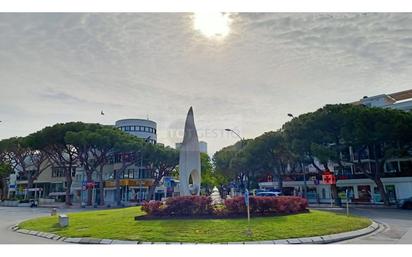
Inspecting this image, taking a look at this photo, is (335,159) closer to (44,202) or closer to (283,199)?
(283,199)

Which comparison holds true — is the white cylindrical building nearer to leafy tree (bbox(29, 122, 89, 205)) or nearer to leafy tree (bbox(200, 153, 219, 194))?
leafy tree (bbox(200, 153, 219, 194))

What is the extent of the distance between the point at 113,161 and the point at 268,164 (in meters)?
21.3

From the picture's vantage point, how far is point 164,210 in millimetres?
14398

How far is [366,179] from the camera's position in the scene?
117 ft

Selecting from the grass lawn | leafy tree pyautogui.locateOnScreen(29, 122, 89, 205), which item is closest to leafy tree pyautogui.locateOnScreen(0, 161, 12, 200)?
leafy tree pyautogui.locateOnScreen(29, 122, 89, 205)

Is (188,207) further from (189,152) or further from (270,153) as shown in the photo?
(270,153)

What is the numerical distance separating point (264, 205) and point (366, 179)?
25.7 m

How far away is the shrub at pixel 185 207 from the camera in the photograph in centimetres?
1423

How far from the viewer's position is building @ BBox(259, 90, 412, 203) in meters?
32.8

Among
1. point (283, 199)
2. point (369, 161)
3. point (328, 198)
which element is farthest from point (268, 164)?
point (283, 199)

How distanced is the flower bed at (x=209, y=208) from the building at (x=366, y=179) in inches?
825

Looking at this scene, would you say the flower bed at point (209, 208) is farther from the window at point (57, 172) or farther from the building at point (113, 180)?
the window at point (57, 172)

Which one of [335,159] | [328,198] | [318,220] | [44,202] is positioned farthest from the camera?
[44,202]

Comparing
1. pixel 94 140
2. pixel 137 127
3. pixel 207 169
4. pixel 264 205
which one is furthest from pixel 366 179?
pixel 137 127
